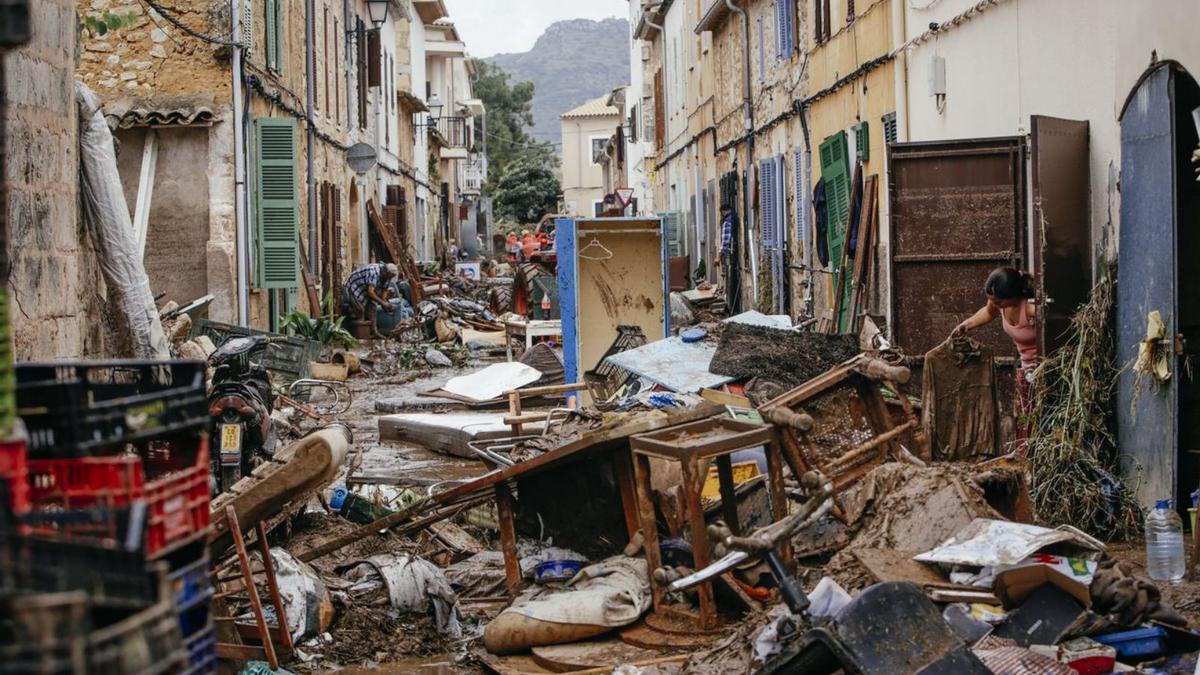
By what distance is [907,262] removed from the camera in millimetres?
9828

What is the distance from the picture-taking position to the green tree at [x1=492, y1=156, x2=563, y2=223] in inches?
2511

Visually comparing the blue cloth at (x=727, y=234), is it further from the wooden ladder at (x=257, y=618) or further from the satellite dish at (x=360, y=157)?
the wooden ladder at (x=257, y=618)

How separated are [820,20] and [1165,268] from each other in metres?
10.2

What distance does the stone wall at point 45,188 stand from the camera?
713 centimetres

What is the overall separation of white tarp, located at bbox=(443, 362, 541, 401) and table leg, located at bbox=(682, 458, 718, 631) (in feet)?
25.2

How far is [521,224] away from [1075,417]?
57.1 meters

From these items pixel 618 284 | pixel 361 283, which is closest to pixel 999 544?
pixel 618 284

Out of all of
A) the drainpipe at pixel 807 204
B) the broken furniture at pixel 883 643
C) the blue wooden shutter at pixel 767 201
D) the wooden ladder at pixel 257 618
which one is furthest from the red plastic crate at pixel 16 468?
the blue wooden shutter at pixel 767 201

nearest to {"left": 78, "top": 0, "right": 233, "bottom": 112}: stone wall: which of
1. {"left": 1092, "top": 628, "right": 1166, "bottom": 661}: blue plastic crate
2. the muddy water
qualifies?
the muddy water

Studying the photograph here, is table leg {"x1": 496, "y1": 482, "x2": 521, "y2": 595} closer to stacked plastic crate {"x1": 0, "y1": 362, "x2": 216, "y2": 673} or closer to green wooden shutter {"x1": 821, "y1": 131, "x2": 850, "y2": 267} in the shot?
stacked plastic crate {"x1": 0, "y1": 362, "x2": 216, "y2": 673}

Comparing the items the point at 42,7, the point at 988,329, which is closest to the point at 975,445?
the point at 988,329

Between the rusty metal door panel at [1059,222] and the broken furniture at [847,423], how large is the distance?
169 cm

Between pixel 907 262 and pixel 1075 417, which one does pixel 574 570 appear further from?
pixel 907 262

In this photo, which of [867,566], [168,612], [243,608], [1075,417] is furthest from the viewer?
[1075,417]
